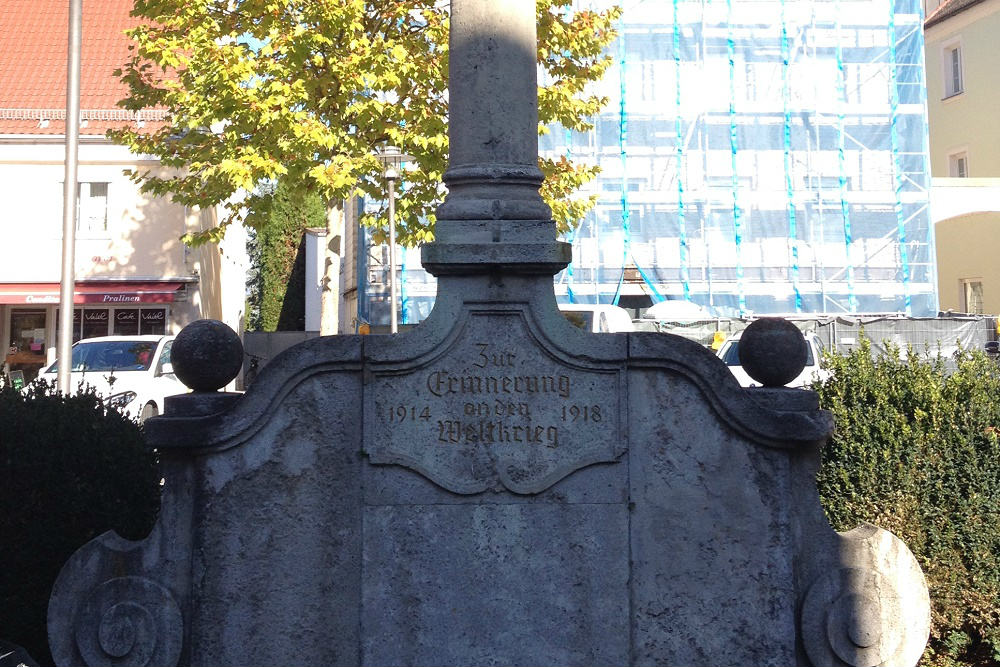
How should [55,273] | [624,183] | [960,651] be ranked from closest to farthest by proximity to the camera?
[960,651], [55,273], [624,183]

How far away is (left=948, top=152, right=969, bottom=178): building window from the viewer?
3631 centimetres

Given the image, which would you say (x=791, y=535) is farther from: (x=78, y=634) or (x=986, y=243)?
(x=986, y=243)

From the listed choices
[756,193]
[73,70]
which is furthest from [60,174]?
[756,193]

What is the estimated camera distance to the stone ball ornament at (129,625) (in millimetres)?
4562

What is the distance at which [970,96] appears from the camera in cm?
3562

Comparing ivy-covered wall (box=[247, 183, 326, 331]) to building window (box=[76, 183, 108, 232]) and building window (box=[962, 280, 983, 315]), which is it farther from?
building window (box=[962, 280, 983, 315])

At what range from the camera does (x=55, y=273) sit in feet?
85.4

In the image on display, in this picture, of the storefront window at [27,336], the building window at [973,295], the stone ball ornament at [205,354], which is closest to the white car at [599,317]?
the stone ball ornament at [205,354]

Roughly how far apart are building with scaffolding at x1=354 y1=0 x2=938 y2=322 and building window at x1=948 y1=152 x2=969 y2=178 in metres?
7.84

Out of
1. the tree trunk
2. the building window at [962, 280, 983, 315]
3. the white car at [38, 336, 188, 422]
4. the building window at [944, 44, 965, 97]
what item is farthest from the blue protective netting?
the white car at [38, 336, 188, 422]

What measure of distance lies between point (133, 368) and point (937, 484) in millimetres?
13394

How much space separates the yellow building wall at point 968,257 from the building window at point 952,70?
4.70 meters

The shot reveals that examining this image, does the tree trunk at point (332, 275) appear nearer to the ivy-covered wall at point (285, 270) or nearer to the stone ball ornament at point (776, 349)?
the stone ball ornament at point (776, 349)

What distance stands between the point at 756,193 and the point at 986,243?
33.9ft
